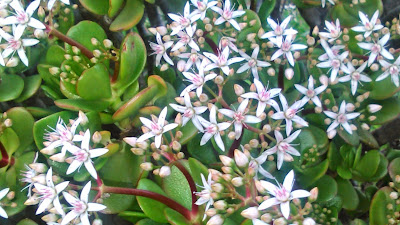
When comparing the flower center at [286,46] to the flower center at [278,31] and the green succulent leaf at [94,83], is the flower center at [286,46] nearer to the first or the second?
the flower center at [278,31]

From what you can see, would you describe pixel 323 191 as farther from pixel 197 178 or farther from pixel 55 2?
pixel 55 2

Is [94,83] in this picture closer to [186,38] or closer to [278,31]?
[186,38]

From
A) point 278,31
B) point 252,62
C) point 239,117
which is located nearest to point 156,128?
point 239,117

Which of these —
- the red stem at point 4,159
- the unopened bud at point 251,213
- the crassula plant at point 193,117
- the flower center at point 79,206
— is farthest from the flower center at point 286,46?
the red stem at point 4,159

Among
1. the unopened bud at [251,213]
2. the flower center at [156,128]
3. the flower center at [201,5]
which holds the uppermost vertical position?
the flower center at [201,5]

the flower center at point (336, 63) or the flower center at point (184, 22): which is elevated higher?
the flower center at point (184, 22)

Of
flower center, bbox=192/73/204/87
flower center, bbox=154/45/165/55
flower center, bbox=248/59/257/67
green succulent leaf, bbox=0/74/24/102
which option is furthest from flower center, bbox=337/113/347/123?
green succulent leaf, bbox=0/74/24/102

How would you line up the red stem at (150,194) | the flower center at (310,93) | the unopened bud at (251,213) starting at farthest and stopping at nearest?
the flower center at (310,93) → the red stem at (150,194) → the unopened bud at (251,213)

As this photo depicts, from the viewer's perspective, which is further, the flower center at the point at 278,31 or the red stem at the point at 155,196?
the flower center at the point at 278,31
